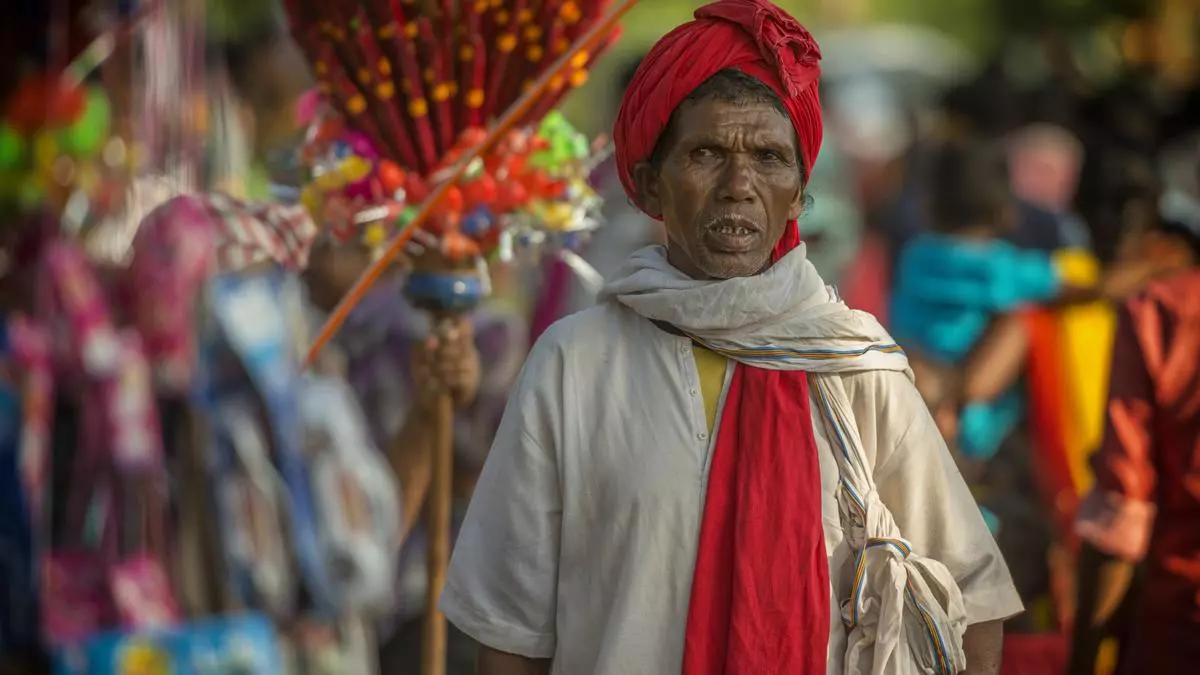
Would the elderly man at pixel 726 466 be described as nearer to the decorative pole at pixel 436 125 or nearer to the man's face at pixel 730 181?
the man's face at pixel 730 181

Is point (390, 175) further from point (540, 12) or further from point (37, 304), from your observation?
point (37, 304)

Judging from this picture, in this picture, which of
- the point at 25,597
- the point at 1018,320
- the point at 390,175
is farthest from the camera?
the point at 1018,320

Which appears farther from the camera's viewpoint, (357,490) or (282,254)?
(357,490)

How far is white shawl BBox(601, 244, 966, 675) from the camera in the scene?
2750 millimetres

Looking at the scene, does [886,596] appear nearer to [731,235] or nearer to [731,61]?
[731,235]

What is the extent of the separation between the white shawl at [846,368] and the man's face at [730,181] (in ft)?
0.16

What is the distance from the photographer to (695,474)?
Answer: 2.81m

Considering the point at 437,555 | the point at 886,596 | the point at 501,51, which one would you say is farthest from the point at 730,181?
the point at 437,555

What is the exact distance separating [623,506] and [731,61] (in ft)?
2.41

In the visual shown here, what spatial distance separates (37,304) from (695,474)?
4268 mm

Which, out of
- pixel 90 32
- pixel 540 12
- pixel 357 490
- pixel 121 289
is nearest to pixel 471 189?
pixel 540 12

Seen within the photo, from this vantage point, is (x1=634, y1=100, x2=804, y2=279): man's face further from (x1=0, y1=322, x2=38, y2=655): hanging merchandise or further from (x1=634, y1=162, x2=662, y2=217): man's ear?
(x1=0, y1=322, x2=38, y2=655): hanging merchandise

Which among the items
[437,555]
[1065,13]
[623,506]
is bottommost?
[437,555]

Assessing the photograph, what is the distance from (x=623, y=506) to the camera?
9.16 feet
